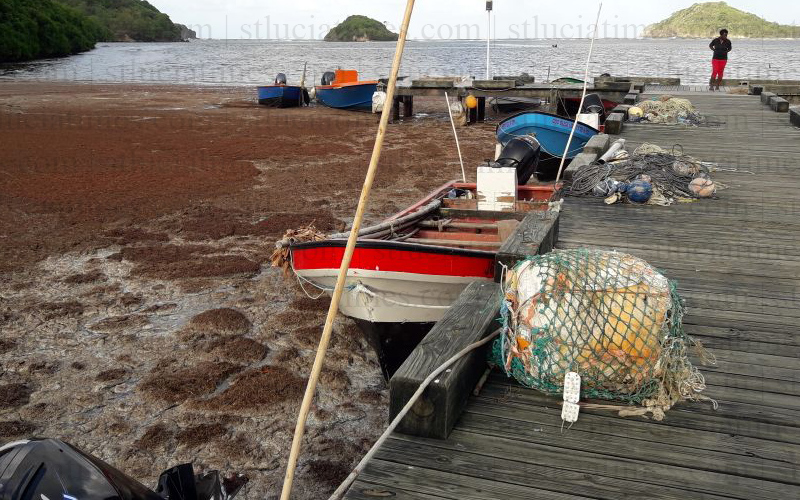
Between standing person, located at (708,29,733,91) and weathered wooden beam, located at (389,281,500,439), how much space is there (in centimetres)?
2021

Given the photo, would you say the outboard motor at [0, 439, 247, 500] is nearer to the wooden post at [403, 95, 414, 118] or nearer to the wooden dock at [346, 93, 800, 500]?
the wooden dock at [346, 93, 800, 500]

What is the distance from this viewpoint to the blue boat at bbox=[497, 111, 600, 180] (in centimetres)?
1323

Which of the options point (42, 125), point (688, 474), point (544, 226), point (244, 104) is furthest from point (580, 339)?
point (244, 104)

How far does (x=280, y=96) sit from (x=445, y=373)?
90.0 feet

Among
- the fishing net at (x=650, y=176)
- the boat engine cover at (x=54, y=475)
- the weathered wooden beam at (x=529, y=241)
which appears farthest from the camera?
the fishing net at (x=650, y=176)

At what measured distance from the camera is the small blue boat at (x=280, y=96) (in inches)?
1148

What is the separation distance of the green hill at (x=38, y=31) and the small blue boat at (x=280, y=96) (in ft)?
158

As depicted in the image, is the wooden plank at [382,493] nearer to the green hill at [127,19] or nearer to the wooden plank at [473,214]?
the wooden plank at [473,214]

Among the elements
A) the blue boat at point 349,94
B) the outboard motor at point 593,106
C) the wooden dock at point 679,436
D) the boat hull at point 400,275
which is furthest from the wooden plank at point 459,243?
the blue boat at point 349,94

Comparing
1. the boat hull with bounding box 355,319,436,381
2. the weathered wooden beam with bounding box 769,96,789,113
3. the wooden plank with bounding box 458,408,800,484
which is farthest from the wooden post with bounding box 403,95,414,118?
the wooden plank with bounding box 458,408,800,484

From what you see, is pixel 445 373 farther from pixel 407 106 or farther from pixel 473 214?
pixel 407 106

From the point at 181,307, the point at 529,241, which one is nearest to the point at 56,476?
the point at 529,241

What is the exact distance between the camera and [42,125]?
21.8m

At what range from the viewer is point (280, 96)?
29.2m
